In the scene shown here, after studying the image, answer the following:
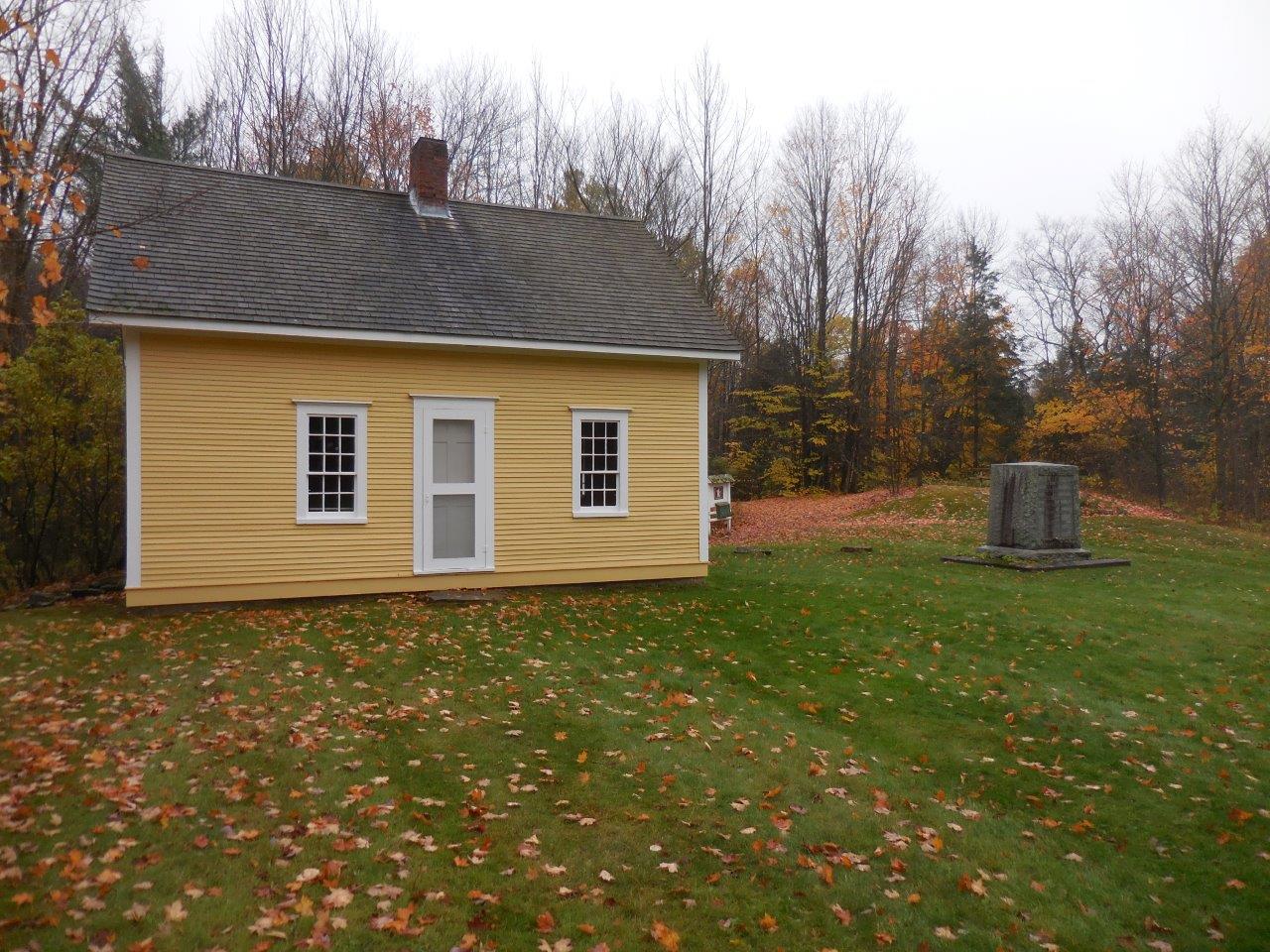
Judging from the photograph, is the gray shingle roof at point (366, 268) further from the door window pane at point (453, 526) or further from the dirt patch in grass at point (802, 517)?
the dirt patch in grass at point (802, 517)

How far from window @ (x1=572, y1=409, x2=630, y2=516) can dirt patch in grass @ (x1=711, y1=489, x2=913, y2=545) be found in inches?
361

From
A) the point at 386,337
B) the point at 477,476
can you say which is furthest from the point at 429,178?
the point at 477,476

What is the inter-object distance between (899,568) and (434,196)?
1120cm

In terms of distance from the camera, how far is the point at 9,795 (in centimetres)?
557

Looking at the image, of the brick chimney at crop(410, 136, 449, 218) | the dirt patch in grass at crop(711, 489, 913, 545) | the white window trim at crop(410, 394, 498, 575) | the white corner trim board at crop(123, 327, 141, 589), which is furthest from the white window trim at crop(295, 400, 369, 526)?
the dirt patch in grass at crop(711, 489, 913, 545)

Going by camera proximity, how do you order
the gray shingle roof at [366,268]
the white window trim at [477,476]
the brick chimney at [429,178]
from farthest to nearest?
the brick chimney at [429,178] → the white window trim at [477,476] → the gray shingle roof at [366,268]

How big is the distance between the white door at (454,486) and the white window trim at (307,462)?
2.73ft

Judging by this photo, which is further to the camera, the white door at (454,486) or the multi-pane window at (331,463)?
the white door at (454,486)

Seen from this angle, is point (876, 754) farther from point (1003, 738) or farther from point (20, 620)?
point (20, 620)

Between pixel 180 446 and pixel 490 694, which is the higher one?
pixel 180 446

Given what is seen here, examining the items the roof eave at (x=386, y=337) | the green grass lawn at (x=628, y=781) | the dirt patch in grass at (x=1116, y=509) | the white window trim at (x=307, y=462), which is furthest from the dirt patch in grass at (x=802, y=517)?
the green grass lawn at (x=628, y=781)

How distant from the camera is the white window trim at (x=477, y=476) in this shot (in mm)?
13125

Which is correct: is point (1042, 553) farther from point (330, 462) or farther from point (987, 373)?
point (987, 373)

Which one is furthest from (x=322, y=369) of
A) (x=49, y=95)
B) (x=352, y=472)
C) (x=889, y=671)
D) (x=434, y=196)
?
(x=49, y=95)
